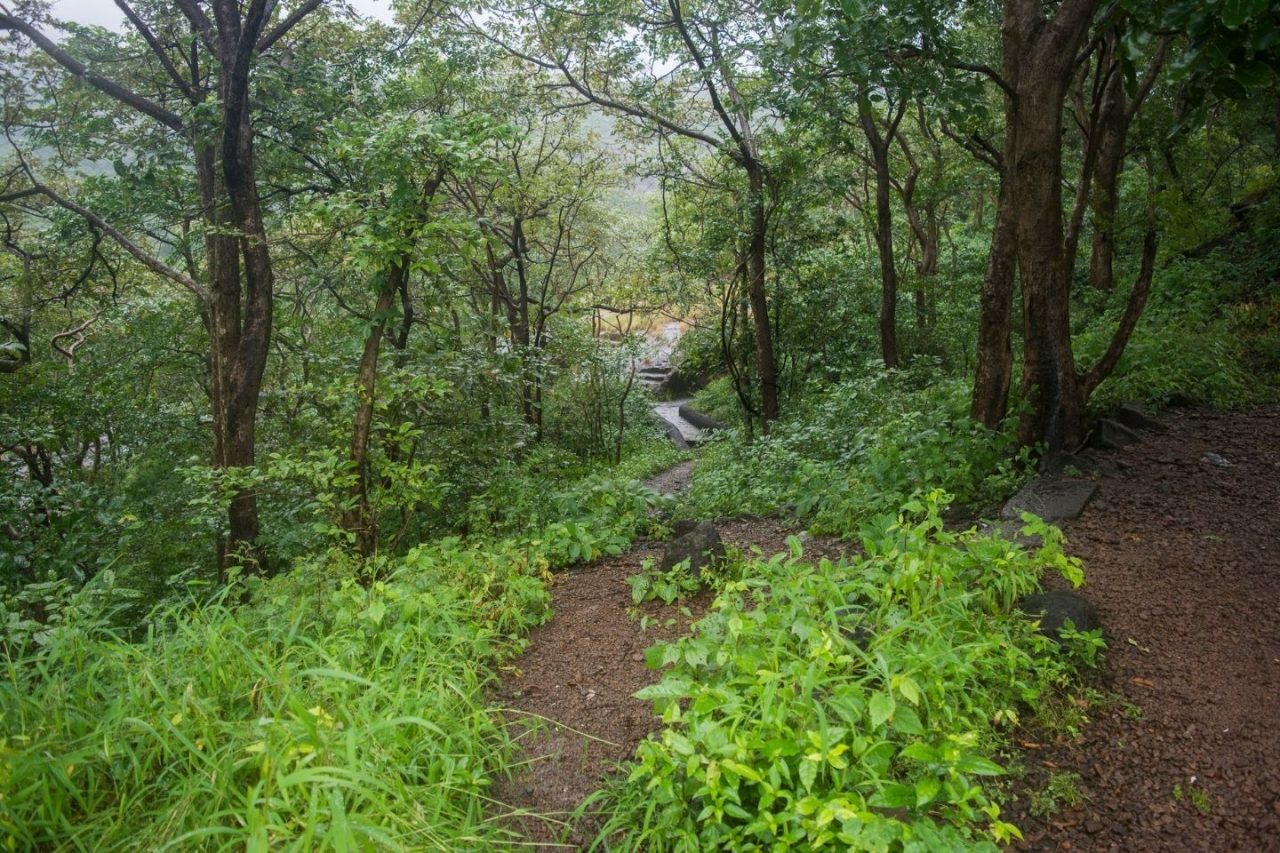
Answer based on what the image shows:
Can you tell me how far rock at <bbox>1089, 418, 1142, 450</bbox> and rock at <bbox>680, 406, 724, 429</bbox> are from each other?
37.1 feet

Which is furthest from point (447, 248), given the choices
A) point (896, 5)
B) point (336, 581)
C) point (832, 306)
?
point (832, 306)

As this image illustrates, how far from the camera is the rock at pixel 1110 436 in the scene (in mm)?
5168

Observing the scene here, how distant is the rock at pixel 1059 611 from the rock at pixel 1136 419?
313 cm

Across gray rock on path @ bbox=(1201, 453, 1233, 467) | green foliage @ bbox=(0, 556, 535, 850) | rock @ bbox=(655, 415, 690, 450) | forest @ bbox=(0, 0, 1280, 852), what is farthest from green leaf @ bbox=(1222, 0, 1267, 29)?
rock @ bbox=(655, 415, 690, 450)

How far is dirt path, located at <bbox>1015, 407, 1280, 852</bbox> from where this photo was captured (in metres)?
2.22

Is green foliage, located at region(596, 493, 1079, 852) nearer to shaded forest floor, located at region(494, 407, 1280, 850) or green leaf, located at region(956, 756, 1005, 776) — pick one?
green leaf, located at region(956, 756, 1005, 776)

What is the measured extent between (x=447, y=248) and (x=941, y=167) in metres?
8.59

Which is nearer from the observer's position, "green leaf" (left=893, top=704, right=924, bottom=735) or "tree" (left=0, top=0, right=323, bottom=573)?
"green leaf" (left=893, top=704, right=924, bottom=735)

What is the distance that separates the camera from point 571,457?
9516mm

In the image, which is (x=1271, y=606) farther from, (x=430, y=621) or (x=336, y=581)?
(x=336, y=581)

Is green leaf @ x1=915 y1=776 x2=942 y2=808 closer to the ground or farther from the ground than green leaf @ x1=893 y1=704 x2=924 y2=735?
closer to the ground

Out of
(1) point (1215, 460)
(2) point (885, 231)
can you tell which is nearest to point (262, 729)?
(1) point (1215, 460)

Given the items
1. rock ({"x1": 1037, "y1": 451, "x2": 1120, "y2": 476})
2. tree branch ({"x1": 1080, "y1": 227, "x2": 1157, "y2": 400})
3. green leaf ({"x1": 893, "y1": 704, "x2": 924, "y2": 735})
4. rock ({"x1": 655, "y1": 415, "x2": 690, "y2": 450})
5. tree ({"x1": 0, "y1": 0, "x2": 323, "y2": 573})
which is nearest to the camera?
green leaf ({"x1": 893, "y1": 704, "x2": 924, "y2": 735})

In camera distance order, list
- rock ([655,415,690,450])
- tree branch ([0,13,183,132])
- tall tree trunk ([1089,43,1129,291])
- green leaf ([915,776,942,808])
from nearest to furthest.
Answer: green leaf ([915,776,942,808])
tree branch ([0,13,183,132])
tall tree trunk ([1089,43,1129,291])
rock ([655,415,690,450])
